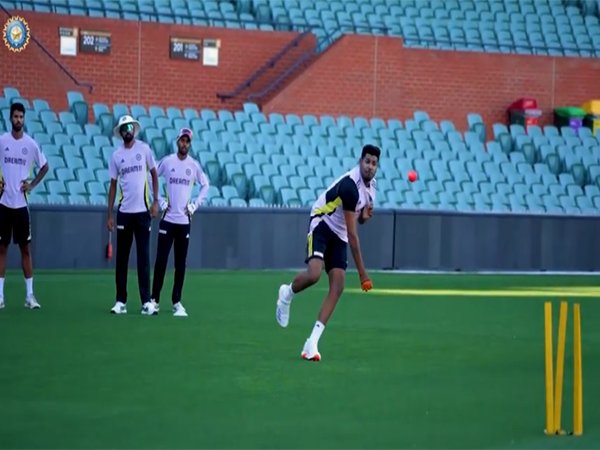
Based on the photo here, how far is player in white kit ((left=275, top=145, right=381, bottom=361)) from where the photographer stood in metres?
12.9

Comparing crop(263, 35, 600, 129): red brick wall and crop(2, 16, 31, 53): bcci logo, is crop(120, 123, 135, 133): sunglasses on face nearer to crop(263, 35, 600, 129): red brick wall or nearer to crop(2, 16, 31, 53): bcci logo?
crop(2, 16, 31, 53): bcci logo

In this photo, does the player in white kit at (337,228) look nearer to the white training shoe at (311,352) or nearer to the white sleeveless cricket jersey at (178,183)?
the white training shoe at (311,352)

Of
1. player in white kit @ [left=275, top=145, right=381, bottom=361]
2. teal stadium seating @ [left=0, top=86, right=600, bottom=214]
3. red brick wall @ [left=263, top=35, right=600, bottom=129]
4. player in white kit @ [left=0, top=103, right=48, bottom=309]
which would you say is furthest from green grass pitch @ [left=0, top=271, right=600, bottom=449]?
red brick wall @ [left=263, top=35, right=600, bottom=129]

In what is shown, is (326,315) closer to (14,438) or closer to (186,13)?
(14,438)

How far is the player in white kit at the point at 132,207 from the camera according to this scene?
17031 millimetres

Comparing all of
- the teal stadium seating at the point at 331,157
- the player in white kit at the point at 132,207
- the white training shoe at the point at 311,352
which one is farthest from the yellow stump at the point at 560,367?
the teal stadium seating at the point at 331,157

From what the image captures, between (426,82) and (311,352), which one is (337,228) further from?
(426,82)

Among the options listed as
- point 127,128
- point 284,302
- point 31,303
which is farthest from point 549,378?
point 31,303

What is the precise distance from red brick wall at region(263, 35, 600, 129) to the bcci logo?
5.81 meters

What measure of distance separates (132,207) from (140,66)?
16896 millimetres

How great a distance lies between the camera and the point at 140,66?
3362cm

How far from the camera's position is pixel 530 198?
33.5 metres

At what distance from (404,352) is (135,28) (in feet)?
68.6

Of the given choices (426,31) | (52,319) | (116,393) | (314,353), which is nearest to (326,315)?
(314,353)
